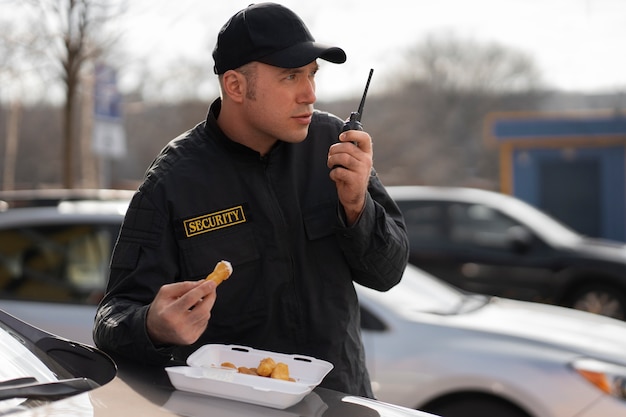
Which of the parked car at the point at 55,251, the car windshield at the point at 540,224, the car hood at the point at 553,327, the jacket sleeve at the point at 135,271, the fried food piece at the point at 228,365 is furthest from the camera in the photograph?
the car windshield at the point at 540,224

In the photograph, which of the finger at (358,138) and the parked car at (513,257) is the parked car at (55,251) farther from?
the parked car at (513,257)

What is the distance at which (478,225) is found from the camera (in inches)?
367

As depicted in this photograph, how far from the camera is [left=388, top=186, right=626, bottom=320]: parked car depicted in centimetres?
891

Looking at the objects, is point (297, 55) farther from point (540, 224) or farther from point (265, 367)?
point (540, 224)

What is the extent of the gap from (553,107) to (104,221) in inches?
2238

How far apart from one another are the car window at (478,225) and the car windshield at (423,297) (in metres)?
3.64

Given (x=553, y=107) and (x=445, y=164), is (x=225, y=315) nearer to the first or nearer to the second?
(x=445, y=164)

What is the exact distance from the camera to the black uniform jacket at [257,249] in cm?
238

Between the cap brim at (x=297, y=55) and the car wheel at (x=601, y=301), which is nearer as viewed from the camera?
the cap brim at (x=297, y=55)

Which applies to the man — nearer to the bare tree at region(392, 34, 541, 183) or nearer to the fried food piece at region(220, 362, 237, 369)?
the fried food piece at region(220, 362, 237, 369)

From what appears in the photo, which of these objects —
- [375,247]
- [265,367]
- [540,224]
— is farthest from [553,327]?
[540,224]

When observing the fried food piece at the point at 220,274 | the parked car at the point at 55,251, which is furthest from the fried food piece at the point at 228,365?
the parked car at the point at 55,251

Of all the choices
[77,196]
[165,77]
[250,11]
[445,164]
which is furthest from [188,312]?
[445,164]

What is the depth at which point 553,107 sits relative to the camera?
2312 inches
